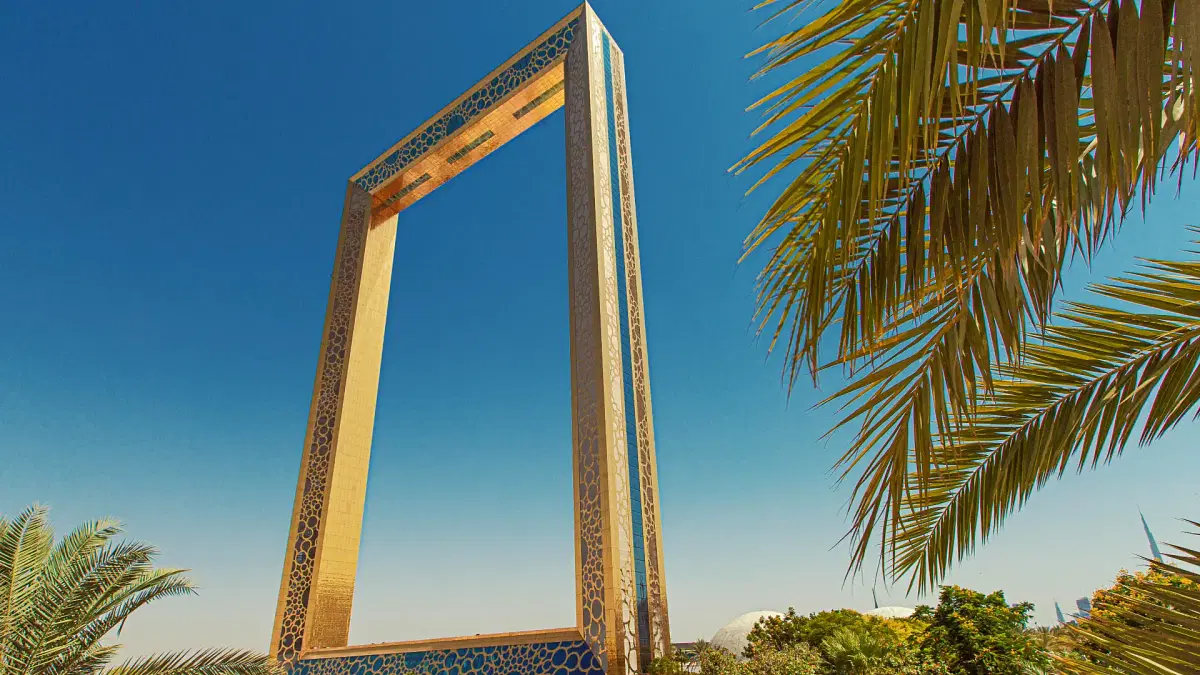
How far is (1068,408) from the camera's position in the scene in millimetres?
1917

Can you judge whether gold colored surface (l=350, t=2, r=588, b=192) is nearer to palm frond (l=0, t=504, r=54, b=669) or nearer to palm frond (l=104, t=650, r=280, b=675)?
palm frond (l=0, t=504, r=54, b=669)

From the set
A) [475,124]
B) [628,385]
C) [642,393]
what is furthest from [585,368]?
[475,124]

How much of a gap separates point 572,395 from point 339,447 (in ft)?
9.23

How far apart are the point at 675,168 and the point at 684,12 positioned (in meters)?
1.63

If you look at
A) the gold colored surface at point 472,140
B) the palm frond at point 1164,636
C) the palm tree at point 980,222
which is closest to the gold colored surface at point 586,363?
the gold colored surface at point 472,140

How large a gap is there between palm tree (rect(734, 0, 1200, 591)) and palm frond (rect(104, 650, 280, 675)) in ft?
13.2

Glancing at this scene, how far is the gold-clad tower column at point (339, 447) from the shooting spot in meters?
6.03

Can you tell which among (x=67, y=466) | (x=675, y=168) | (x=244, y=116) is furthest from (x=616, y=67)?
(x=67, y=466)

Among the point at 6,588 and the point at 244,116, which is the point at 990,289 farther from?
the point at 244,116

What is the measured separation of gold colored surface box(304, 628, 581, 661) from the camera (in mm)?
4445

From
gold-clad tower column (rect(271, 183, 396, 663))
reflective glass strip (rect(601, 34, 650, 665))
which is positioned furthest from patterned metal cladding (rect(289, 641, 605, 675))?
gold-clad tower column (rect(271, 183, 396, 663))

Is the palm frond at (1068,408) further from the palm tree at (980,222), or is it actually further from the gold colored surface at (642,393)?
the gold colored surface at (642,393)

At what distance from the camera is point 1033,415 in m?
2.01

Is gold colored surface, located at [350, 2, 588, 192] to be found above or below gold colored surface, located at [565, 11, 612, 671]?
above
